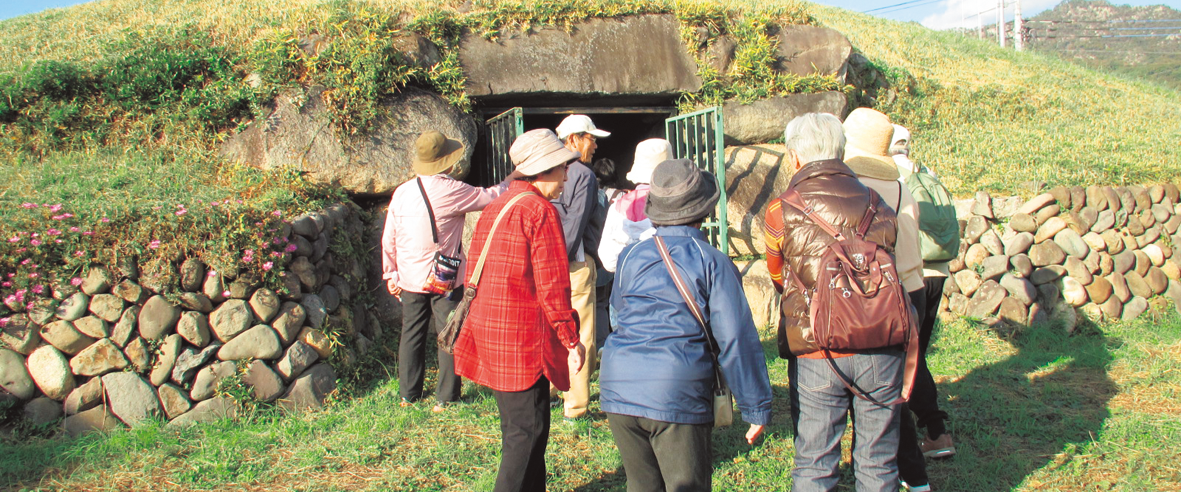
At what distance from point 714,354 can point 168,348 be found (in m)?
3.12

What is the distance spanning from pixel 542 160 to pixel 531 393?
92 cm

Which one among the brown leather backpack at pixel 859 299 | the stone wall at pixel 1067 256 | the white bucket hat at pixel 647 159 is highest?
the white bucket hat at pixel 647 159

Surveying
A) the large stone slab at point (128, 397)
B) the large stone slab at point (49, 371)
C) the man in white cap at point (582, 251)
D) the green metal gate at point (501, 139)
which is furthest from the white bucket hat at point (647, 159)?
the large stone slab at point (49, 371)

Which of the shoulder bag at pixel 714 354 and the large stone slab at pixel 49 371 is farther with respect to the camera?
the large stone slab at pixel 49 371

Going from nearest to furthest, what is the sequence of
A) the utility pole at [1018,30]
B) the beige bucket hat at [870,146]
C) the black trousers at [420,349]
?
the beige bucket hat at [870,146] < the black trousers at [420,349] < the utility pole at [1018,30]

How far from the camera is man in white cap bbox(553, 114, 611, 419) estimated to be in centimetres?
391

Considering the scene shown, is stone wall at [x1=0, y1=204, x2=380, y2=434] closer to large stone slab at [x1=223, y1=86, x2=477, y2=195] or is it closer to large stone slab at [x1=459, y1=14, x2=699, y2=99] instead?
large stone slab at [x1=223, y1=86, x2=477, y2=195]

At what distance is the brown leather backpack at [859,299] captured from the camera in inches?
91.7

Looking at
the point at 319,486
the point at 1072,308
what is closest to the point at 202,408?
the point at 319,486

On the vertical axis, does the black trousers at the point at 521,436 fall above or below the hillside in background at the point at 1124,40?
above

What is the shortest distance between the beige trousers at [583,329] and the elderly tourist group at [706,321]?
3.51ft

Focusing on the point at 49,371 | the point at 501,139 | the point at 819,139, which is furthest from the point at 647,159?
the point at 49,371

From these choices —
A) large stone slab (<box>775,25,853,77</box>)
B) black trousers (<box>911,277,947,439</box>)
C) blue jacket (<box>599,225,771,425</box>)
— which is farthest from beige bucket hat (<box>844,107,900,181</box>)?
large stone slab (<box>775,25,853,77</box>)

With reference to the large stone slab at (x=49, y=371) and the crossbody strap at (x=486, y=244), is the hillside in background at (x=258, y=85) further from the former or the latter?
the crossbody strap at (x=486, y=244)
